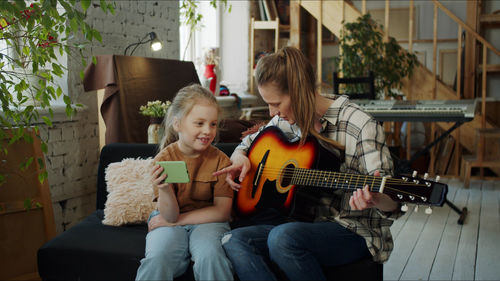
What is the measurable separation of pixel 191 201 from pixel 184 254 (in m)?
0.24

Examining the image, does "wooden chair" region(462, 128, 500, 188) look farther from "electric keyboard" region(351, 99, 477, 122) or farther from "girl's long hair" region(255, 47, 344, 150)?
"girl's long hair" region(255, 47, 344, 150)

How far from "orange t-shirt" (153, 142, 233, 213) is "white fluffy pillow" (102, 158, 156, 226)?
10.6 inches

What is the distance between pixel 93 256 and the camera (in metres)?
1.93

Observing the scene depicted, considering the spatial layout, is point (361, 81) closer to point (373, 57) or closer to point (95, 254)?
point (373, 57)

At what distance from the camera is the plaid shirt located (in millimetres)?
1634

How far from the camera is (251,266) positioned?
1.60 m

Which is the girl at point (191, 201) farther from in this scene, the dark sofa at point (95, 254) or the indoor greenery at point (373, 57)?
the indoor greenery at point (373, 57)

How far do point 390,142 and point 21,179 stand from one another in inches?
157

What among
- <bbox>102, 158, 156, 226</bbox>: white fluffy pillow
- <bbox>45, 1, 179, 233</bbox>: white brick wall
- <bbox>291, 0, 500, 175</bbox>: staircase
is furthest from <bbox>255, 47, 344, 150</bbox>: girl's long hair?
<bbox>291, 0, 500, 175</bbox>: staircase

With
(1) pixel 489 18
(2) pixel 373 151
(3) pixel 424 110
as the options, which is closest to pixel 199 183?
(2) pixel 373 151

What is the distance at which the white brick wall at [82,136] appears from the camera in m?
3.05

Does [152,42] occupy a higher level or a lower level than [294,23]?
lower

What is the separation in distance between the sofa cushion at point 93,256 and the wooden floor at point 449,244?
4.61 feet

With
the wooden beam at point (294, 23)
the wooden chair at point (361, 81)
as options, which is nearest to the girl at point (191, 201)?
the wooden chair at point (361, 81)
